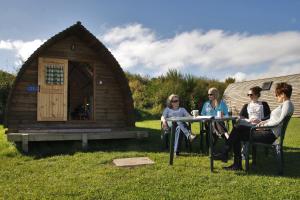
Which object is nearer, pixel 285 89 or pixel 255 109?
pixel 285 89

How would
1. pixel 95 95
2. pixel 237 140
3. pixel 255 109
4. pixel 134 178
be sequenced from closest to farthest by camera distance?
pixel 134 178 → pixel 237 140 → pixel 255 109 → pixel 95 95

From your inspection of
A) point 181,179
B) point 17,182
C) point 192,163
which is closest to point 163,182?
point 181,179

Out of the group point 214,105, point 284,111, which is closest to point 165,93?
point 214,105

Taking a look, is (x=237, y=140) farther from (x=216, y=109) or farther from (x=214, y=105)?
(x=214, y=105)

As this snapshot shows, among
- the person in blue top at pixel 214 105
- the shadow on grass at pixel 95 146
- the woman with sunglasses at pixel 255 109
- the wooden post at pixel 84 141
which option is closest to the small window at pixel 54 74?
the shadow on grass at pixel 95 146

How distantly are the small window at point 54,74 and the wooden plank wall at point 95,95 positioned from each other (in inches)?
11.2

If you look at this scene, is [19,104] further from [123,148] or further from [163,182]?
[163,182]

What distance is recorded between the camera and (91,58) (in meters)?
10.1

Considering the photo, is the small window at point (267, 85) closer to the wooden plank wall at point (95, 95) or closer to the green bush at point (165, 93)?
the green bush at point (165, 93)

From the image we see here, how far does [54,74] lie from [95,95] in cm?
124

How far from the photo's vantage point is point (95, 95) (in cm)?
1010

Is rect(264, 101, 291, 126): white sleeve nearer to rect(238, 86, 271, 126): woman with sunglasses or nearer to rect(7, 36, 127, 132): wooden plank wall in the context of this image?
rect(238, 86, 271, 126): woman with sunglasses

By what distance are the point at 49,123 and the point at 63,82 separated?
1162 millimetres

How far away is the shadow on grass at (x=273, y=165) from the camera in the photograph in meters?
5.77
